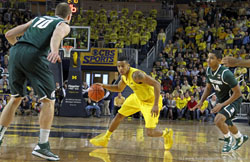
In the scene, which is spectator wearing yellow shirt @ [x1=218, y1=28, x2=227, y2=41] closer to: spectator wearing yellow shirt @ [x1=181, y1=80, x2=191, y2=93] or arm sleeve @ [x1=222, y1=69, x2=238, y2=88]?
spectator wearing yellow shirt @ [x1=181, y1=80, x2=191, y2=93]

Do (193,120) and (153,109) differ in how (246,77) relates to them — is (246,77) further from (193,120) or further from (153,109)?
(153,109)

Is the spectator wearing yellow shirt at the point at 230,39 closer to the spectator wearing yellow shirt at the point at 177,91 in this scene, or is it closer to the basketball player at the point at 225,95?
the spectator wearing yellow shirt at the point at 177,91

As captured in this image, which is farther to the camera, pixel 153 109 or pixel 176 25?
pixel 176 25

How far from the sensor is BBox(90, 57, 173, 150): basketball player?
6016 mm

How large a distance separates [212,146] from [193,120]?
8.89 metres

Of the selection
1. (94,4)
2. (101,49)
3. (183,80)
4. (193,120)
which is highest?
(94,4)

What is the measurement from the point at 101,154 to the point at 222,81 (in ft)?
8.06

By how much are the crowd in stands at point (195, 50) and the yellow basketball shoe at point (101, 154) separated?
9.36 m

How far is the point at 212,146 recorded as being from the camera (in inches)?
274

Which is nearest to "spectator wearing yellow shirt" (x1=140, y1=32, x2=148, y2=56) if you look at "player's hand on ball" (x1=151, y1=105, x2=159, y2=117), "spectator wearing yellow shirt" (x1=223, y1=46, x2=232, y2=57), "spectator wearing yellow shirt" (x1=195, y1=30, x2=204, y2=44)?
"spectator wearing yellow shirt" (x1=195, y1=30, x2=204, y2=44)

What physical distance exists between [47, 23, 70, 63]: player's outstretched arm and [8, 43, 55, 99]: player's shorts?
0.36 meters

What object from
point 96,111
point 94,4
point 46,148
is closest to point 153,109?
point 46,148

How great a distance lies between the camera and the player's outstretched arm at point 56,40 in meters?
4.21

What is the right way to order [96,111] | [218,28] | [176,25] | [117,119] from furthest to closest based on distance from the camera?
[176,25] → [218,28] → [96,111] → [117,119]
